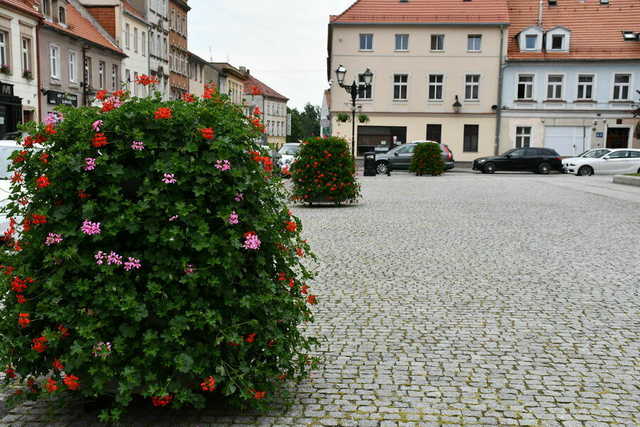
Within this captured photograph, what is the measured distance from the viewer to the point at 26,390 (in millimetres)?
3672

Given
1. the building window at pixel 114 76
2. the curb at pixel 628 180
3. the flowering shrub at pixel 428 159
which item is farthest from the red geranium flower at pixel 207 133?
the building window at pixel 114 76

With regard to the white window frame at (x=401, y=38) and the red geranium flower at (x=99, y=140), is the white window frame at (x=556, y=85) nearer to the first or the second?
the white window frame at (x=401, y=38)

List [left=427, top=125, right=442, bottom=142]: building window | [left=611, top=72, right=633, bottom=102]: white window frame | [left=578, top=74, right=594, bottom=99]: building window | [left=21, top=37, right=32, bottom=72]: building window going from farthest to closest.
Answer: [left=427, top=125, right=442, bottom=142]: building window
[left=578, top=74, right=594, bottom=99]: building window
[left=611, top=72, right=633, bottom=102]: white window frame
[left=21, top=37, right=32, bottom=72]: building window

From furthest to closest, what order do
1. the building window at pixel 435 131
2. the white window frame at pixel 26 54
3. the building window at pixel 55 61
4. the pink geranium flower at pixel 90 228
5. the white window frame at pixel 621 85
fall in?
the building window at pixel 435 131
the white window frame at pixel 621 85
the building window at pixel 55 61
the white window frame at pixel 26 54
the pink geranium flower at pixel 90 228

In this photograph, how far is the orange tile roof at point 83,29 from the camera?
3888 cm

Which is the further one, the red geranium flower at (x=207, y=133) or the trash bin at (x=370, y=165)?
the trash bin at (x=370, y=165)

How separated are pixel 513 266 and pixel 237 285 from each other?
5.77 m

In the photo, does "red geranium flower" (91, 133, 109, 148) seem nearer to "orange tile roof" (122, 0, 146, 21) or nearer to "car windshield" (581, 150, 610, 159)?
"car windshield" (581, 150, 610, 159)

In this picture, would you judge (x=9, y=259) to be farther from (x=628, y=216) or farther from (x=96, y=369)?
(x=628, y=216)

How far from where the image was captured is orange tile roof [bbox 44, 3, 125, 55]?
38.9m

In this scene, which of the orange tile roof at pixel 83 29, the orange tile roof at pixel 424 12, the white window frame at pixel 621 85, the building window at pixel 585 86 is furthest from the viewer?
the building window at pixel 585 86

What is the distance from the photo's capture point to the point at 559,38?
49.1 m

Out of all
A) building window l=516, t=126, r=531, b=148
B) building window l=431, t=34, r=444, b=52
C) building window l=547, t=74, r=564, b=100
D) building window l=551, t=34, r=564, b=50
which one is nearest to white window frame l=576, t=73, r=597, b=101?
building window l=547, t=74, r=564, b=100

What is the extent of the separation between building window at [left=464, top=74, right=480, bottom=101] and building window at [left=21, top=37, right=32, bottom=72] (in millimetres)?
28648
